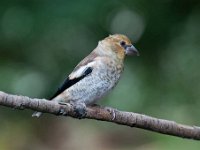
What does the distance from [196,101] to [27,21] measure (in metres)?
1.65

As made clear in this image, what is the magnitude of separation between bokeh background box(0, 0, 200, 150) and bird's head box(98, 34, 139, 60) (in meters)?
1.36

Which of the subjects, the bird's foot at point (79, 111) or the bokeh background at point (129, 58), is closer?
the bird's foot at point (79, 111)

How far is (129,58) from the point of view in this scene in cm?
617

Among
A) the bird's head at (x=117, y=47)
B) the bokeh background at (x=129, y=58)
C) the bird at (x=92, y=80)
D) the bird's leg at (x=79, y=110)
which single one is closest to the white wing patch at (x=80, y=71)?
the bird at (x=92, y=80)

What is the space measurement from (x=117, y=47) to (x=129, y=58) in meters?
1.91

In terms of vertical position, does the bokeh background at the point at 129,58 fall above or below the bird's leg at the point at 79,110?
above

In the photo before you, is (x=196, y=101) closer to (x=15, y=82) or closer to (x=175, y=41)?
(x=175, y=41)

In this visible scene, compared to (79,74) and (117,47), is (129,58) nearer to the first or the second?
(117,47)

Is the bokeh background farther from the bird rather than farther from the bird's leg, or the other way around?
the bird's leg

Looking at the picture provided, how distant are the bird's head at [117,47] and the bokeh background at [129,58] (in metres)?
1.36

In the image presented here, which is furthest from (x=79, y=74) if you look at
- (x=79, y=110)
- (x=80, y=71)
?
(x=79, y=110)

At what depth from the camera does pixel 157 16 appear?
6094 millimetres

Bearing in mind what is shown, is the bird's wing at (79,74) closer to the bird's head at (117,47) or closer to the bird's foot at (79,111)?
the bird's head at (117,47)

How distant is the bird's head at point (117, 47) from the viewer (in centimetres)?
423
